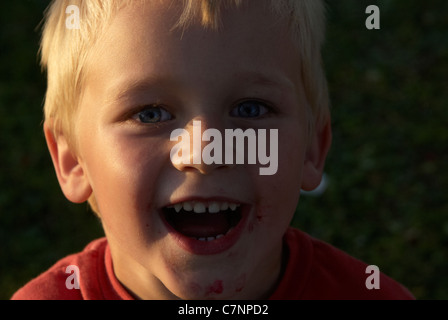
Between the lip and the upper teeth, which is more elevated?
the upper teeth

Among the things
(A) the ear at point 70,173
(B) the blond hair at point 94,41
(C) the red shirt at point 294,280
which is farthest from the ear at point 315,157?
(A) the ear at point 70,173

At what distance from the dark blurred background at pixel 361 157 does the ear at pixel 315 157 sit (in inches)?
61.4

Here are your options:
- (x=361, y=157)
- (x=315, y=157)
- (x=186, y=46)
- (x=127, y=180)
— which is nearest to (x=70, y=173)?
(x=127, y=180)

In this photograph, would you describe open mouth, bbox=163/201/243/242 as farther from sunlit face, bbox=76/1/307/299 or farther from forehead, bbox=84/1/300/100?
forehead, bbox=84/1/300/100

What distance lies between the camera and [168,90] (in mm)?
1873

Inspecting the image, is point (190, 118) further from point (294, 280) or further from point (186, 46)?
point (294, 280)

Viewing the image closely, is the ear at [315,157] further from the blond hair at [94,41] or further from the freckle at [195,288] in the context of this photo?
the freckle at [195,288]

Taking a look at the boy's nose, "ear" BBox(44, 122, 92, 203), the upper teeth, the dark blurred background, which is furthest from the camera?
the dark blurred background

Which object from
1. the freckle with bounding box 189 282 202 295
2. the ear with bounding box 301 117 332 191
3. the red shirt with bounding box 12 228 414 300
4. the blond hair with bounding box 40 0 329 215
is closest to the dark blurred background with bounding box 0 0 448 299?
the red shirt with bounding box 12 228 414 300

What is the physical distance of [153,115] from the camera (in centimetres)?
195

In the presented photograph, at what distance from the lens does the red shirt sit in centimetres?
238

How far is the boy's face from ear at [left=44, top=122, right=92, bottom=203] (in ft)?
0.65

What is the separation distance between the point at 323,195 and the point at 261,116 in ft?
8.06
